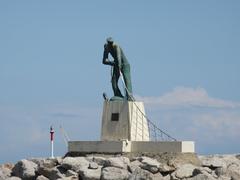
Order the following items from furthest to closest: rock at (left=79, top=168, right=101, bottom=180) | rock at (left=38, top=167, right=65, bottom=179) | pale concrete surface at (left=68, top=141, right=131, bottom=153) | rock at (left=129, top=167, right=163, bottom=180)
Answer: pale concrete surface at (left=68, top=141, right=131, bottom=153)
rock at (left=38, top=167, right=65, bottom=179)
rock at (left=79, top=168, right=101, bottom=180)
rock at (left=129, top=167, right=163, bottom=180)

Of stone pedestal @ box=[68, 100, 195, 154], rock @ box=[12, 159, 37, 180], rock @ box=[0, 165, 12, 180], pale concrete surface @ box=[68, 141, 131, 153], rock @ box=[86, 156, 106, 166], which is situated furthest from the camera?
rock @ box=[0, 165, 12, 180]

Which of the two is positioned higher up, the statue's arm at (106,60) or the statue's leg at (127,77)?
the statue's arm at (106,60)

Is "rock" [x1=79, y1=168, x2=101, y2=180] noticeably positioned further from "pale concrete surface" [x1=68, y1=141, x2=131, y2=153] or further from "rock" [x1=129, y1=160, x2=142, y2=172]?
"pale concrete surface" [x1=68, y1=141, x2=131, y2=153]

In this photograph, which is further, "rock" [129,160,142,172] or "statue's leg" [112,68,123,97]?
"statue's leg" [112,68,123,97]

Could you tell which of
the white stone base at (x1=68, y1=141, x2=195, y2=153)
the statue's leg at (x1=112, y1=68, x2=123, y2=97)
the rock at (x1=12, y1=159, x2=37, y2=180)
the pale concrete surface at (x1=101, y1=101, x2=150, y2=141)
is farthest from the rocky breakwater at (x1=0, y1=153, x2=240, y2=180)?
the statue's leg at (x1=112, y1=68, x2=123, y2=97)

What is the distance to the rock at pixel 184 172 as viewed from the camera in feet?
111

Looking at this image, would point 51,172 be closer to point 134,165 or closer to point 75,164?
point 75,164

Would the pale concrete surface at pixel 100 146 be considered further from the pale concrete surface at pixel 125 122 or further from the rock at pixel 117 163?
the rock at pixel 117 163

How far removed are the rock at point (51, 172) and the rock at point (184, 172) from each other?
4130 millimetres

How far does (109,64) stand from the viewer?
3791cm

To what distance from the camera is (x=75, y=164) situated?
112ft

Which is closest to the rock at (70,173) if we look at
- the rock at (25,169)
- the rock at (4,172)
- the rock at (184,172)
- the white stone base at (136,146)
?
the rock at (25,169)

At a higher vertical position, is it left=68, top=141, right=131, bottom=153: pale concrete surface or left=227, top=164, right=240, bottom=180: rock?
left=68, top=141, right=131, bottom=153: pale concrete surface

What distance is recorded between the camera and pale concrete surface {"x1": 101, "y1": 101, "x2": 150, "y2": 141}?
3669cm
